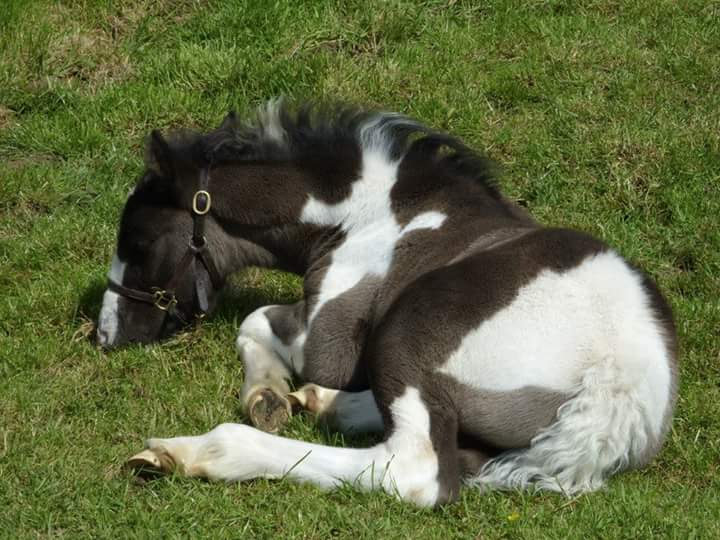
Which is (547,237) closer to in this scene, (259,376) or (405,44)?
(259,376)

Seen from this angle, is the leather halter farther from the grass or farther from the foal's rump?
the foal's rump

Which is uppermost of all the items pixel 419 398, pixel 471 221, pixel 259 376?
pixel 471 221

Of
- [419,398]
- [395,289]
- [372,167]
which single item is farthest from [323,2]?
[419,398]

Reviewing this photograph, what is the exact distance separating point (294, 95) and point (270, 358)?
2.93 meters

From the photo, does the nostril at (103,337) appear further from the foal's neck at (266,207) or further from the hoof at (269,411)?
the hoof at (269,411)

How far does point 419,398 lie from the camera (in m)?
5.02

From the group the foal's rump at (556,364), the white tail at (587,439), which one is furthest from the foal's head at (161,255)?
the white tail at (587,439)

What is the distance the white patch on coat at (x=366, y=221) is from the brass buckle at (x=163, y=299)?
2.52 ft

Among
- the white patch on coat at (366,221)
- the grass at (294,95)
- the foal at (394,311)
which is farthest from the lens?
the white patch on coat at (366,221)

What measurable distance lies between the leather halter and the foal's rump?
52.8 inches

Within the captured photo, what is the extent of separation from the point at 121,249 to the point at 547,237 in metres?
2.17

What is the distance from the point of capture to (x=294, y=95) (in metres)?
8.42

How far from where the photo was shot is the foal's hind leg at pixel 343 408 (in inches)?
220

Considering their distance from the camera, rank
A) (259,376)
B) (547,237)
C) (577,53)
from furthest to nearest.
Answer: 1. (577,53)
2. (259,376)
3. (547,237)
